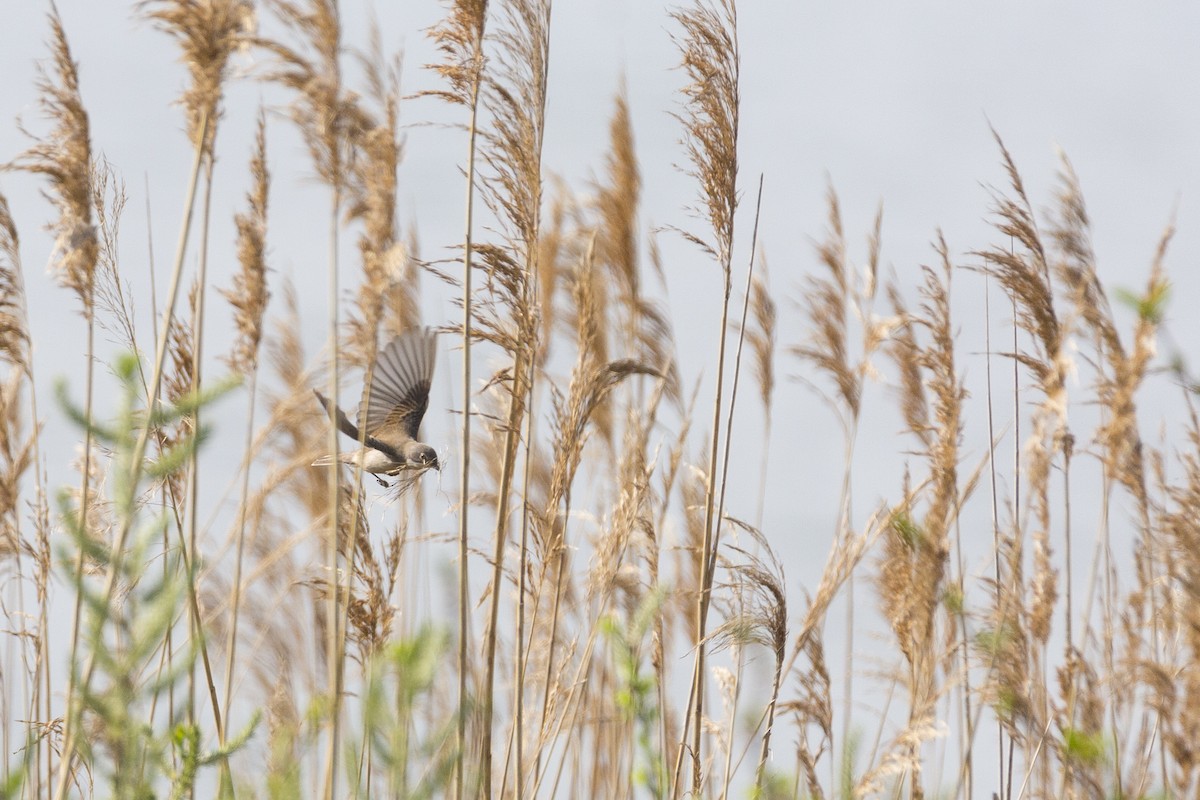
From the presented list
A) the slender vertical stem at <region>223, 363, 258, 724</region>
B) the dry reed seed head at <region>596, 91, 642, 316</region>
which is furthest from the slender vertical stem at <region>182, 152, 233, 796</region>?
the dry reed seed head at <region>596, 91, 642, 316</region>

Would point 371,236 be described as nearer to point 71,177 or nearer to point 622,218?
point 71,177

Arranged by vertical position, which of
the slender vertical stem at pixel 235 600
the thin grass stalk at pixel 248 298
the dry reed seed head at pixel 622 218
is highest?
the dry reed seed head at pixel 622 218

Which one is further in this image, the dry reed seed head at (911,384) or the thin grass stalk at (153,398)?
the dry reed seed head at (911,384)

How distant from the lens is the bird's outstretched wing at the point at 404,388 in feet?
9.49

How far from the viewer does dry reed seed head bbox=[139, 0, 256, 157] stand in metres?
2.24

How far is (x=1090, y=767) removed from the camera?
3064 millimetres

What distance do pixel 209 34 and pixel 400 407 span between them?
981 mm

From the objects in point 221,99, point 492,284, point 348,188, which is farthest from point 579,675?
point 221,99

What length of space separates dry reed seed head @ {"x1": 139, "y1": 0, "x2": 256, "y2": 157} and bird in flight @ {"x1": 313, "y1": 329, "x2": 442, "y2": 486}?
75 cm

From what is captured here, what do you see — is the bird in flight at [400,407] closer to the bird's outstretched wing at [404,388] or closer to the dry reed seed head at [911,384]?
the bird's outstretched wing at [404,388]

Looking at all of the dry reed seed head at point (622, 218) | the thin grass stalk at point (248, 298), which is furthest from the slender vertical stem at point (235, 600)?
the dry reed seed head at point (622, 218)

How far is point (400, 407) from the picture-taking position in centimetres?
294

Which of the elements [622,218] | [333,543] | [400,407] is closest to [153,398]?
[333,543]

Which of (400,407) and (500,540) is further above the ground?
(400,407)
